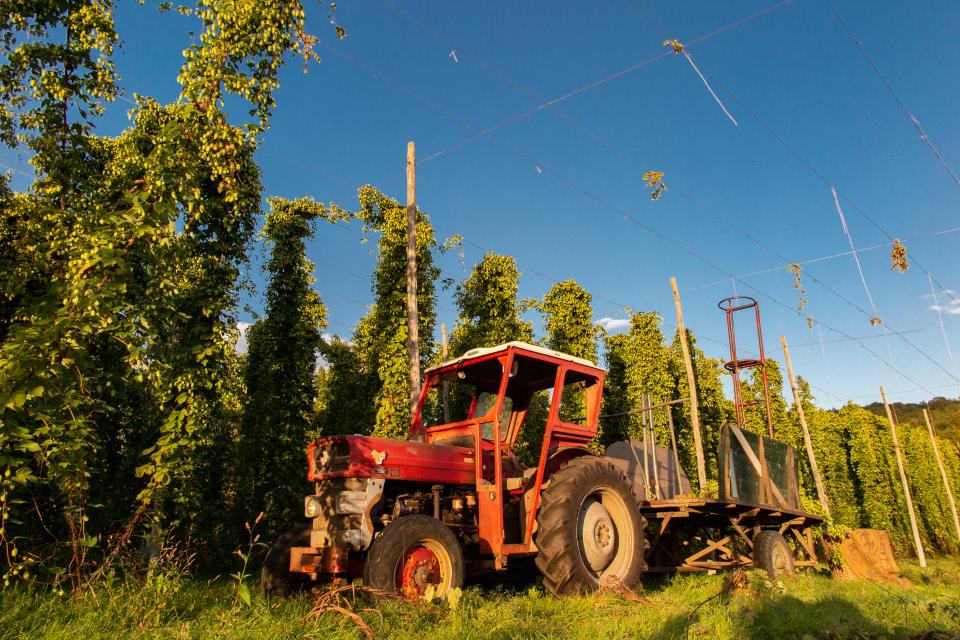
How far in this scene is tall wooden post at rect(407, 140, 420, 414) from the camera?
13196 mm

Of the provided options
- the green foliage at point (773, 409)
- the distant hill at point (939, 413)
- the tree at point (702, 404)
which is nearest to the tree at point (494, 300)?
the tree at point (702, 404)

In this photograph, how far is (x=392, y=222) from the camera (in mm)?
15539

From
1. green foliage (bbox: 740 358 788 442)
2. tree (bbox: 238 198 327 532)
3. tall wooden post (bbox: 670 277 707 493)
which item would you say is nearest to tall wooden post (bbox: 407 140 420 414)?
tree (bbox: 238 198 327 532)

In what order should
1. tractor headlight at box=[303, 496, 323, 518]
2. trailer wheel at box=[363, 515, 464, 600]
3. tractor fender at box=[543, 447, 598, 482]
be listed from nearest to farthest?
trailer wheel at box=[363, 515, 464, 600], tractor headlight at box=[303, 496, 323, 518], tractor fender at box=[543, 447, 598, 482]

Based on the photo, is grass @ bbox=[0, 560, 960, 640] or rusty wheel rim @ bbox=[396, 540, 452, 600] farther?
rusty wheel rim @ bbox=[396, 540, 452, 600]

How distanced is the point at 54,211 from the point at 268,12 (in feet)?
9.85

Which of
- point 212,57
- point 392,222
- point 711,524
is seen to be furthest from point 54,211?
point 392,222

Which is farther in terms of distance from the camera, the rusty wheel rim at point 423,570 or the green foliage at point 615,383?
the green foliage at point 615,383

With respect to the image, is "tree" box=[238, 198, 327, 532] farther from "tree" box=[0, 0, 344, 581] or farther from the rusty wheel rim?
the rusty wheel rim

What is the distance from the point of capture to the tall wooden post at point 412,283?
13196mm

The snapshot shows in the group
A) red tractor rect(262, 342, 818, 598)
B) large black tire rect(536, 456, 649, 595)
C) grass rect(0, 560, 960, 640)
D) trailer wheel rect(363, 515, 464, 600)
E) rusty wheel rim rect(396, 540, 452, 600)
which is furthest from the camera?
large black tire rect(536, 456, 649, 595)

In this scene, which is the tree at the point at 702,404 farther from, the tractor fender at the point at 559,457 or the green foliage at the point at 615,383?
the tractor fender at the point at 559,457

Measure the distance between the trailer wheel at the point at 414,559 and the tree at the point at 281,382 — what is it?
28.5 ft

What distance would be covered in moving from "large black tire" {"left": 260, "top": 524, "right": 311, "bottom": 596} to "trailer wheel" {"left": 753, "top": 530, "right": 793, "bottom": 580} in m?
6.47
